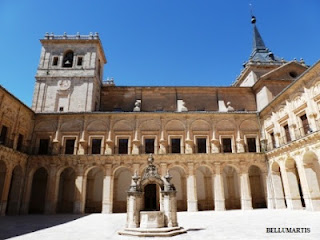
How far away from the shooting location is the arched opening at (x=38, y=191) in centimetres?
1954

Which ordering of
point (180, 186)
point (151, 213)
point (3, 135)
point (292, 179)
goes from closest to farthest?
point (151, 213), point (3, 135), point (292, 179), point (180, 186)

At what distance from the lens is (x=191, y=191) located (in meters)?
18.5

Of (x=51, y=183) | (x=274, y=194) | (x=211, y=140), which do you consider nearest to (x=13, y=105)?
(x=51, y=183)

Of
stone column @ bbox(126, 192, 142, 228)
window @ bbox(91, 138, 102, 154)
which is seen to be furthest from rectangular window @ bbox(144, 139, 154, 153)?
stone column @ bbox(126, 192, 142, 228)

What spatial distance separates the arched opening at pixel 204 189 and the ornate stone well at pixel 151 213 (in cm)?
1147

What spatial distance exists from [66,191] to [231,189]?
46.7 ft

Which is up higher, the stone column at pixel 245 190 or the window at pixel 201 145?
the window at pixel 201 145

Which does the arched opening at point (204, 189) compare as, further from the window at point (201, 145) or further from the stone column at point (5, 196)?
the stone column at point (5, 196)

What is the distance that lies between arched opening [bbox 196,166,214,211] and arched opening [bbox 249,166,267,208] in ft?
11.8

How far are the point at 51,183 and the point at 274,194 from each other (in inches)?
671

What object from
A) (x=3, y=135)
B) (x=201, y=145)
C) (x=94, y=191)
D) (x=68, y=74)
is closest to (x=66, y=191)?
(x=94, y=191)

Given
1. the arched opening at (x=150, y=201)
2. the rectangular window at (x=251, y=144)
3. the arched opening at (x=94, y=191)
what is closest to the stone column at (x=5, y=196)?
the arched opening at (x=94, y=191)

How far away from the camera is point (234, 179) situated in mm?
21422

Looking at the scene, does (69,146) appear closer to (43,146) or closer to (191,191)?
(43,146)
